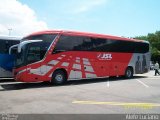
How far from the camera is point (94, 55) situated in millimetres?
21219

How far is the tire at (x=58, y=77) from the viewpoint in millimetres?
18844

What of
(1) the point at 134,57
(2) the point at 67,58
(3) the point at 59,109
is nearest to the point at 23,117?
(3) the point at 59,109

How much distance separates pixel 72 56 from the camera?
19594mm

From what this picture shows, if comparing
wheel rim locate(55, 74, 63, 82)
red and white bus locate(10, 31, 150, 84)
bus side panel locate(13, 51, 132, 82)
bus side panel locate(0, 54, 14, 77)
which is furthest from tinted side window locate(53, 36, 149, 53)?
bus side panel locate(0, 54, 14, 77)

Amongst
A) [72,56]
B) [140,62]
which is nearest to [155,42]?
[140,62]

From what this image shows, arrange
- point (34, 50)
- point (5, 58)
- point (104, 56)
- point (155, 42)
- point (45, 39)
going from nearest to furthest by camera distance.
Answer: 1. point (34, 50)
2. point (45, 39)
3. point (5, 58)
4. point (104, 56)
5. point (155, 42)

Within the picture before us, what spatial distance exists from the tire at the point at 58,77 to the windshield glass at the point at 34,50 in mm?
1662

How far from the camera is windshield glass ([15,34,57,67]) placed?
17359mm

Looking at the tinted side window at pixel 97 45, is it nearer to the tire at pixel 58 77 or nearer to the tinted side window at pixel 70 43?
the tinted side window at pixel 70 43

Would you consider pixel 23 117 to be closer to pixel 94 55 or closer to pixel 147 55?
pixel 94 55

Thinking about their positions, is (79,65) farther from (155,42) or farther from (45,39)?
(155,42)

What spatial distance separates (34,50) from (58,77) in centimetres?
253

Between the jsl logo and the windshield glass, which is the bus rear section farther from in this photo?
the jsl logo

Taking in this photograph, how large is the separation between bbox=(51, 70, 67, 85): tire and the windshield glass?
166cm
